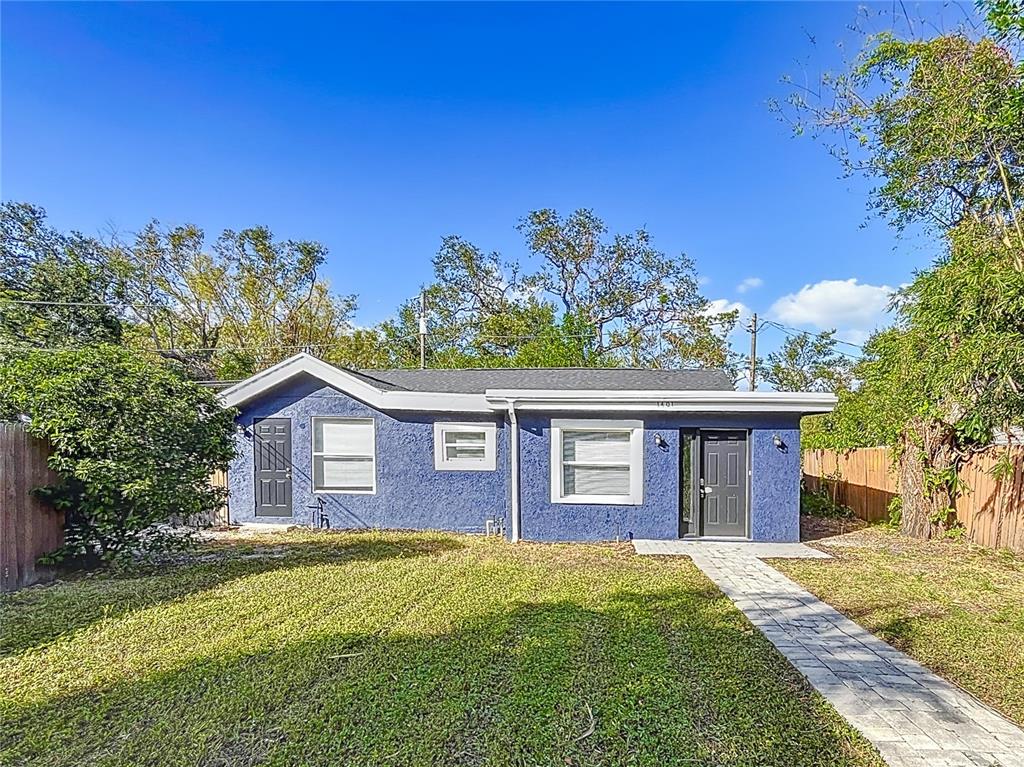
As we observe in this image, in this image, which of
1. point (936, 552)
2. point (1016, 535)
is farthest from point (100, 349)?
point (1016, 535)

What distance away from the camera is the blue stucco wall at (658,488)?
8156 millimetres

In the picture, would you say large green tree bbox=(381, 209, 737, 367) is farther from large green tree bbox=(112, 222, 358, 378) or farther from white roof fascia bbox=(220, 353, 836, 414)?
white roof fascia bbox=(220, 353, 836, 414)

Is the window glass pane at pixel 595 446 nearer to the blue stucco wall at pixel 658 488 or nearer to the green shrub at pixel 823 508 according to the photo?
the blue stucco wall at pixel 658 488

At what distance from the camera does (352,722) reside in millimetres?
3059

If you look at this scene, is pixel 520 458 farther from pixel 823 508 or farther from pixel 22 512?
pixel 823 508

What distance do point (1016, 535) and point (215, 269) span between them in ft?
89.1

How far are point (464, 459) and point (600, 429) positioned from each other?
8.57 ft

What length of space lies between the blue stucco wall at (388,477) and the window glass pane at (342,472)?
168mm

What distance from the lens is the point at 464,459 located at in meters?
9.28

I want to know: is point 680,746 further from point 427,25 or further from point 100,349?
point 427,25

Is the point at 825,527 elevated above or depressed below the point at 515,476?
below

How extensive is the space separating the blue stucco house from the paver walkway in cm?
258

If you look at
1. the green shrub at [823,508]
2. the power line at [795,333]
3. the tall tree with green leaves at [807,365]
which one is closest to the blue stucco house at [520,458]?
the green shrub at [823,508]

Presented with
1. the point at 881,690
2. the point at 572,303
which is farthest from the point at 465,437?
the point at 572,303
